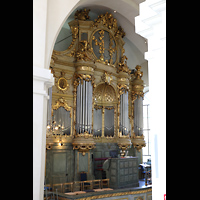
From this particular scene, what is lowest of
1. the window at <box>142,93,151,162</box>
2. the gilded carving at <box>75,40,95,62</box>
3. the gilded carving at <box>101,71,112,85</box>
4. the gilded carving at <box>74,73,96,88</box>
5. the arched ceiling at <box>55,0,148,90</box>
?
the window at <box>142,93,151,162</box>

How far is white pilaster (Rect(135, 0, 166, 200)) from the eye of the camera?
221cm

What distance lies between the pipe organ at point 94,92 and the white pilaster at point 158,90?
6827 mm

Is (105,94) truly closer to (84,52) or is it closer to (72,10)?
(84,52)

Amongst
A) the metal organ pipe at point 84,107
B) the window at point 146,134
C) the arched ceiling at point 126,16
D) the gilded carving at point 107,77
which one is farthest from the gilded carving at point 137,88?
the window at point 146,134

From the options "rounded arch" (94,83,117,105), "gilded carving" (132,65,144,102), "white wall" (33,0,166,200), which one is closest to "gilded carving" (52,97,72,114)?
"rounded arch" (94,83,117,105)

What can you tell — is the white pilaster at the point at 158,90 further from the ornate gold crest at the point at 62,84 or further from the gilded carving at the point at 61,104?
the ornate gold crest at the point at 62,84

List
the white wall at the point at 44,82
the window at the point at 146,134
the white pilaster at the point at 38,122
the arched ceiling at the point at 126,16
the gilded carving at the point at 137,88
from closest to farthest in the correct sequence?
the white wall at the point at 44,82 < the white pilaster at the point at 38,122 < the arched ceiling at the point at 126,16 < the gilded carving at the point at 137,88 < the window at the point at 146,134

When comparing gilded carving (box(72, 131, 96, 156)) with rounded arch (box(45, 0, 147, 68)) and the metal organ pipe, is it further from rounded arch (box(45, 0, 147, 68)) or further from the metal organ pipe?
rounded arch (box(45, 0, 147, 68))

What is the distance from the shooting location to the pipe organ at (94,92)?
→ 33.4ft

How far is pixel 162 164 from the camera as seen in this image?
2.22 metres

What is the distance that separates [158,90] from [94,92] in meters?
9.34

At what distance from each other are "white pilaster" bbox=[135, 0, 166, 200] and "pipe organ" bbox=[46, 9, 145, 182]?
6.83m
